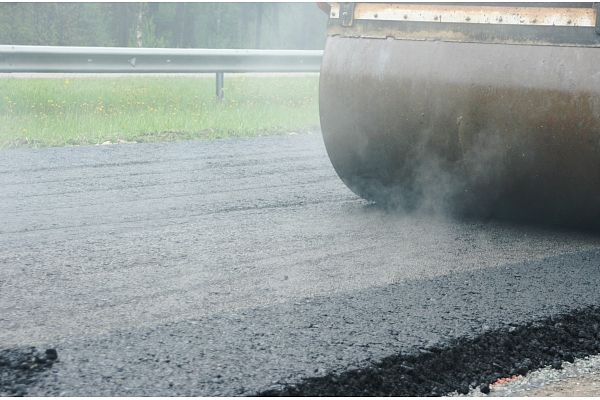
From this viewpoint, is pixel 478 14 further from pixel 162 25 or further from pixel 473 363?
pixel 162 25

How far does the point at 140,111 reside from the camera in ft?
30.5

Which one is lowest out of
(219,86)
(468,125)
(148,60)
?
(219,86)

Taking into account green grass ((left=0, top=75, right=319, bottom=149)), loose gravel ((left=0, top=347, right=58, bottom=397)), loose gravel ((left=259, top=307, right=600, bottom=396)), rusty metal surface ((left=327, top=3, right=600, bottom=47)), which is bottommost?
loose gravel ((left=259, top=307, right=600, bottom=396))

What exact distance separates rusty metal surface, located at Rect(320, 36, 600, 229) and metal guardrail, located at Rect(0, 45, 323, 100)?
4325 millimetres

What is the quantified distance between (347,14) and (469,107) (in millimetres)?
998

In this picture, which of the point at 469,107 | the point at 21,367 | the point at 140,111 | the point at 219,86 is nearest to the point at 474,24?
the point at 469,107

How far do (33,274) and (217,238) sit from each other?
0.92 m

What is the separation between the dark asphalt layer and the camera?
7.65 feet

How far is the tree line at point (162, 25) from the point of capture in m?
23.2

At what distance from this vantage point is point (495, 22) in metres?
4.11

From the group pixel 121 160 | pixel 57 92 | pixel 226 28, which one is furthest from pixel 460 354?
pixel 226 28

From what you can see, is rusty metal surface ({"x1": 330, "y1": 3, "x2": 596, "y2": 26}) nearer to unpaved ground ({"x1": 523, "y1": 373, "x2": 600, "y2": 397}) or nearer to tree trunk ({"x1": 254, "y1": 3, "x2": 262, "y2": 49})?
unpaved ground ({"x1": 523, "y1": 373, "x2": 600, "y2": 397})

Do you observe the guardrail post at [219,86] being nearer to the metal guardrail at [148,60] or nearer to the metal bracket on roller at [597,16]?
the metal guardrail at [148,60]

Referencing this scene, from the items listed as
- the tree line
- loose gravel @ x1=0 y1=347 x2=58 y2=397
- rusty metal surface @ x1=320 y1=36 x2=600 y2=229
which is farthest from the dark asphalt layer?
the tree line
